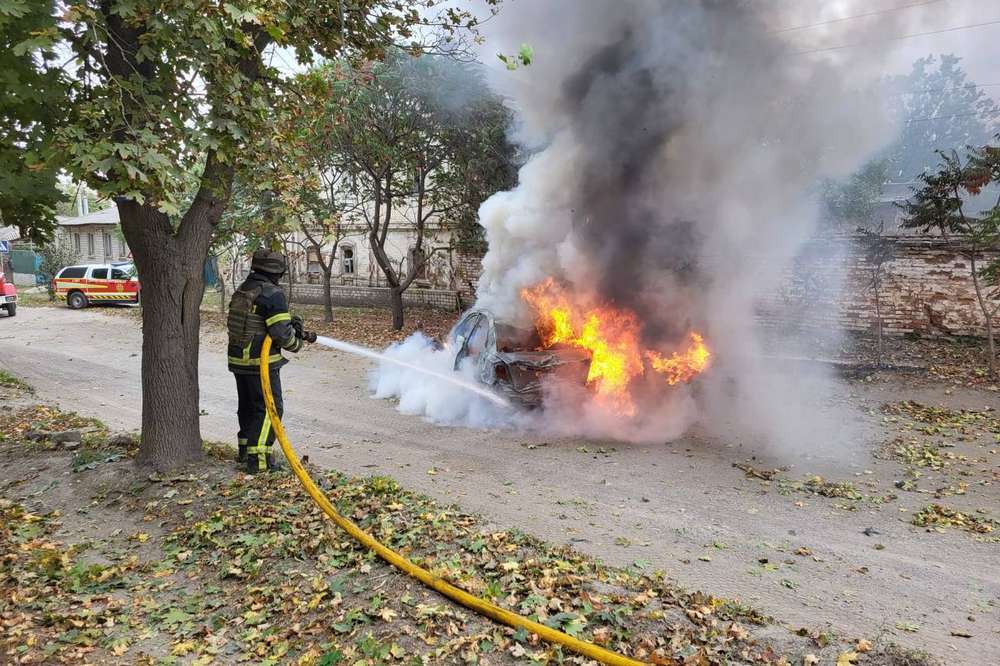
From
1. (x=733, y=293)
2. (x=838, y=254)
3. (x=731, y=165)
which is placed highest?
(x=731, y=165)

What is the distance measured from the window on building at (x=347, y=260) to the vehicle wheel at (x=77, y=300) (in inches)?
396

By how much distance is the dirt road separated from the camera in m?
4.37

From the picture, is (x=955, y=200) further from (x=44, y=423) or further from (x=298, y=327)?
(x=44, y=423)

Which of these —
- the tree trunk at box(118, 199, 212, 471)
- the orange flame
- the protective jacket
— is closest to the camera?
the tree trunk at box(118, 199, 212, 471)

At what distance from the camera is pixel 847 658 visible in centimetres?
345

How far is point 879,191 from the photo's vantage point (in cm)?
1858

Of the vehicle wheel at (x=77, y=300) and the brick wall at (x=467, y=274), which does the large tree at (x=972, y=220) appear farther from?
the vehicle wheel at (x=77, y=300)

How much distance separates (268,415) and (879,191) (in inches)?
749

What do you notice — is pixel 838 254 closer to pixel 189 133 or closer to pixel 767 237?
pixel 767 237

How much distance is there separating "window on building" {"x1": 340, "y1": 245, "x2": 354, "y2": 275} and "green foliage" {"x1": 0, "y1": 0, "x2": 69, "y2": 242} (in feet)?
66.0

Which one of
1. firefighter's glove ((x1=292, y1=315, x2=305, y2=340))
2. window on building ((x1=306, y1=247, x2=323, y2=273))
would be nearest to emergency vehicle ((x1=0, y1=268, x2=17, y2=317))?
window on building ((x1=306, y1=247, x2=323, y2=273))

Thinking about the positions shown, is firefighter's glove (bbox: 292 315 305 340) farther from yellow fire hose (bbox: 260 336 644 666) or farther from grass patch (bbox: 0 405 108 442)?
grass patch (bbox: 0 405 108 442)

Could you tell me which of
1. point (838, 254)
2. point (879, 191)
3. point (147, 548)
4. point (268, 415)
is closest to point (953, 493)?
point (268, 415)

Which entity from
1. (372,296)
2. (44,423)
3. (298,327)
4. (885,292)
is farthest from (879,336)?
(372,296)
